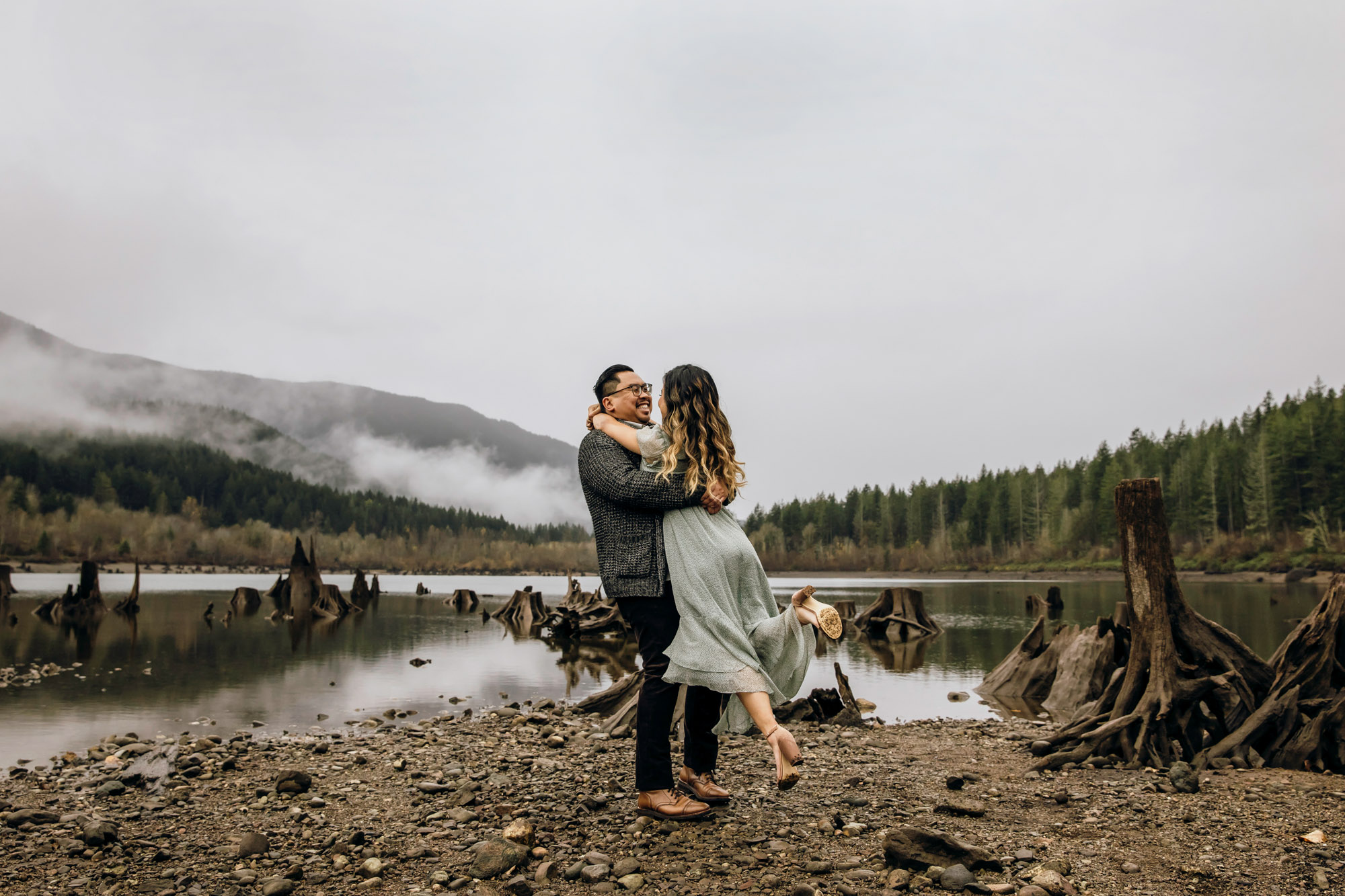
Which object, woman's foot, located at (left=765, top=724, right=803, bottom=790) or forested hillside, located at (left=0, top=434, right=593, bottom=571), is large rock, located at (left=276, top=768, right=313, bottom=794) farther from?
forested hillside, located at (left=0, top=434, right=593, bottom=571)

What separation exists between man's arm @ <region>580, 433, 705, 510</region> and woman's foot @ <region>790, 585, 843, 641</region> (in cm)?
84

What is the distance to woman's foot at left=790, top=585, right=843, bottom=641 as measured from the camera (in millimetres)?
4324

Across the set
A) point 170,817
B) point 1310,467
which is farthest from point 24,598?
point 1310,467

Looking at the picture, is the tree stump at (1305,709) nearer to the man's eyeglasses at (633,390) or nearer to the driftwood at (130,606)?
the man's eyeglasses at (633,390)

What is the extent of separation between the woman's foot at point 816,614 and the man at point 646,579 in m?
0.73

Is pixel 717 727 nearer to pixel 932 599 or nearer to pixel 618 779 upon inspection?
pixel 618 779

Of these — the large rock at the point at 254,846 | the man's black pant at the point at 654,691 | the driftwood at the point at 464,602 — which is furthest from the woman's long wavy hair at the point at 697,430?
the driftwood at the point at 464,602

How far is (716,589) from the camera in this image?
4621 millimetres

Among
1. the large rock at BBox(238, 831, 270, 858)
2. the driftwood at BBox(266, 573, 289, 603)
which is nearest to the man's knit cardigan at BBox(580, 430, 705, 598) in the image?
the large rock at BBox(238, 831, 270, 858)

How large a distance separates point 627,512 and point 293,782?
362 centimetres

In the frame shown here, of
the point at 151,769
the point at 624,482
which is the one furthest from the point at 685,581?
the point at 151,769

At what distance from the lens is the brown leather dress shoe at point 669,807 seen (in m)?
4.73

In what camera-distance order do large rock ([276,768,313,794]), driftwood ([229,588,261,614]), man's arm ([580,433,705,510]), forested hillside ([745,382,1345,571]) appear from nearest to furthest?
1. man's arm ([580,433,705,510])
2. large rock ([276,768,313,794])
3. driftwood ([229,588,261,614])
4. forested hillside ([745,382,1345,571])

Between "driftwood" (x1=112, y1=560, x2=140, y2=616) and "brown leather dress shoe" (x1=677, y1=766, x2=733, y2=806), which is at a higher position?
"brown leather dress shoe" (x1=677, y1=766, x2=733, y2=806)
